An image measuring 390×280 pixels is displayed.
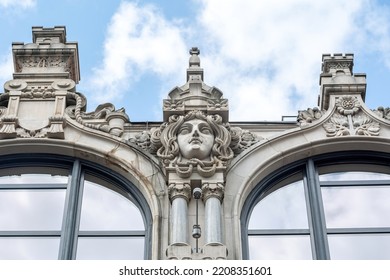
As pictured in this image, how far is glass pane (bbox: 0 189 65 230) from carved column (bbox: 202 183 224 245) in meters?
2.49

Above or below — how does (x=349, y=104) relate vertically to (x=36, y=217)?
above

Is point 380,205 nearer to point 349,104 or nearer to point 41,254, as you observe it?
point 349,104

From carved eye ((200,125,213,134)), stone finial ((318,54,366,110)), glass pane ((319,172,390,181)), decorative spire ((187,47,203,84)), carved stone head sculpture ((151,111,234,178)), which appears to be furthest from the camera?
stone finial ((318,54,366,110))

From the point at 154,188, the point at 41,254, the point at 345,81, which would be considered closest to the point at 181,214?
the point at 154,188

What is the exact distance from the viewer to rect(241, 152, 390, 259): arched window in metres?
17.4

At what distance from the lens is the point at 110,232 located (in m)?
17.6

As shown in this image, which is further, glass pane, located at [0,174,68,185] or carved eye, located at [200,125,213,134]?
glass pane, located at [0,174,68,185]

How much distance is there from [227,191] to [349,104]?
3.33 m

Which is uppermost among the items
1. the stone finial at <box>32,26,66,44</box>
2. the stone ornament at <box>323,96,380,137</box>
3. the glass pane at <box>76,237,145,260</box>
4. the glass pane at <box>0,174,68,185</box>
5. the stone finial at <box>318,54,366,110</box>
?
the stone finial at <box>32,26,66,44</box>

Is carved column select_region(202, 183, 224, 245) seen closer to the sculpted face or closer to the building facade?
the building facade

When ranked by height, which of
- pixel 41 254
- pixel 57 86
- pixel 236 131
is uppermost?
pixel 57 86

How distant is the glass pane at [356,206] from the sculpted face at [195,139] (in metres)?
2.15

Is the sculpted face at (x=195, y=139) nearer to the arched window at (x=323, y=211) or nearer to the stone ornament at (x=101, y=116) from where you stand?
the arched window at (x=323, y=211)

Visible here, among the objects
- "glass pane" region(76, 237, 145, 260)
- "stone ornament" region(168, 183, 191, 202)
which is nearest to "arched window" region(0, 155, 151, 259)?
"glass pane" region(76, 237, 145, 260)
